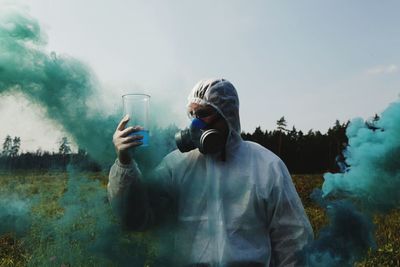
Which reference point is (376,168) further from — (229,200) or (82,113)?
(82,113)

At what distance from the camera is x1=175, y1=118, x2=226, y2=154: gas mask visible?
3049mm

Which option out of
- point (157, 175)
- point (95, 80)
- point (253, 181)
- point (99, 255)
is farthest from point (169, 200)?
point (95, 80)

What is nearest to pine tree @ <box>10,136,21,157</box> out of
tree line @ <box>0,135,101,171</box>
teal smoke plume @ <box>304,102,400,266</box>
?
tree line @ <box>0,135,101,171</box>

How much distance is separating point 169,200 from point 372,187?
1325 millimetres

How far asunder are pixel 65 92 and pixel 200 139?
1.16m

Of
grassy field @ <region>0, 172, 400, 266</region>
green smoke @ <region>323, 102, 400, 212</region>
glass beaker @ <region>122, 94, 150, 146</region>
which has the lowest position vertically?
grassy field @ <region>0, 172, 400, 266</region>

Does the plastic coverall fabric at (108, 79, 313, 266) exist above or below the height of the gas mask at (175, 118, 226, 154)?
below

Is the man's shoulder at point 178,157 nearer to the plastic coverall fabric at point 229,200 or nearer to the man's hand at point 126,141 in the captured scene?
the plastic coverall fabric at point 229,200

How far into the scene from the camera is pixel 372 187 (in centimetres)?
325

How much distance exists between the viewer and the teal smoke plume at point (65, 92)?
139 inches

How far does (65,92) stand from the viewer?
361cm

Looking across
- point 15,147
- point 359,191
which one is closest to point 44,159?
point 15,147

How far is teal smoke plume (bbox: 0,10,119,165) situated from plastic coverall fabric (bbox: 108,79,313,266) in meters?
0.58

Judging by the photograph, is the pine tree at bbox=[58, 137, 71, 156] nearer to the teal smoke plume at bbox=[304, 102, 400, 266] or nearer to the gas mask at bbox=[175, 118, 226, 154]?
the gas mask at bbox=[175, 118, 226, 154]
